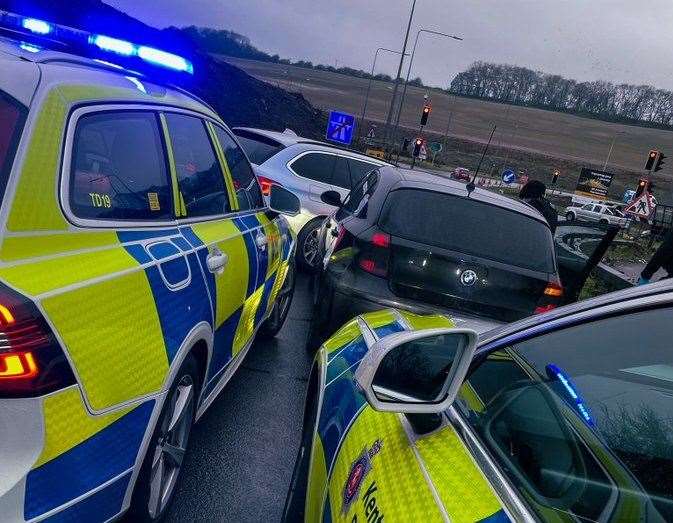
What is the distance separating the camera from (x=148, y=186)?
7.98 ft

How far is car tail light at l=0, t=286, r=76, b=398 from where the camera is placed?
1475 millimetres

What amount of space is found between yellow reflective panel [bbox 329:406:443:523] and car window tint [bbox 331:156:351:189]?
748 cm

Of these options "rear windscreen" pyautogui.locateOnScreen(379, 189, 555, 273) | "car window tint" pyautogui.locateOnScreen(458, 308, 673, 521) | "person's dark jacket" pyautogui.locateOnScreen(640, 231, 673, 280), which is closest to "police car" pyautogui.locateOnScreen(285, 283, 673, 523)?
"car window tint" pyautogui.locateOnScreen(458, 308, 673, 521)

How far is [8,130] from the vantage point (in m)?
1.72

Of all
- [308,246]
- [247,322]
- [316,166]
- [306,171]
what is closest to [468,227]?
[247,322]

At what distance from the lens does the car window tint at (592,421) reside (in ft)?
4.16

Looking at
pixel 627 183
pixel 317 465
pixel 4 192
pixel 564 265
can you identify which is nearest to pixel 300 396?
pixel 317 465

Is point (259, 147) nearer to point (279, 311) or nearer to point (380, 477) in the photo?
point (279, 311)

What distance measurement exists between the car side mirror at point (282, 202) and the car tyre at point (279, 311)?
0.76 metres

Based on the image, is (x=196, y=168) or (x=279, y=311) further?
(x=279, y=311)

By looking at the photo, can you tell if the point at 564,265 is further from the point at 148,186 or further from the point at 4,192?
the point at 4,192

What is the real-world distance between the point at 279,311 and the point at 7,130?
3629 millimetres

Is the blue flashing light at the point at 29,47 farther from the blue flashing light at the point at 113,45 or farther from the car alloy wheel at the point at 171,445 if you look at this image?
the car alloy wheel at the point at 171,445

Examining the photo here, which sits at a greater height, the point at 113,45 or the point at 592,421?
the point at 113,45
